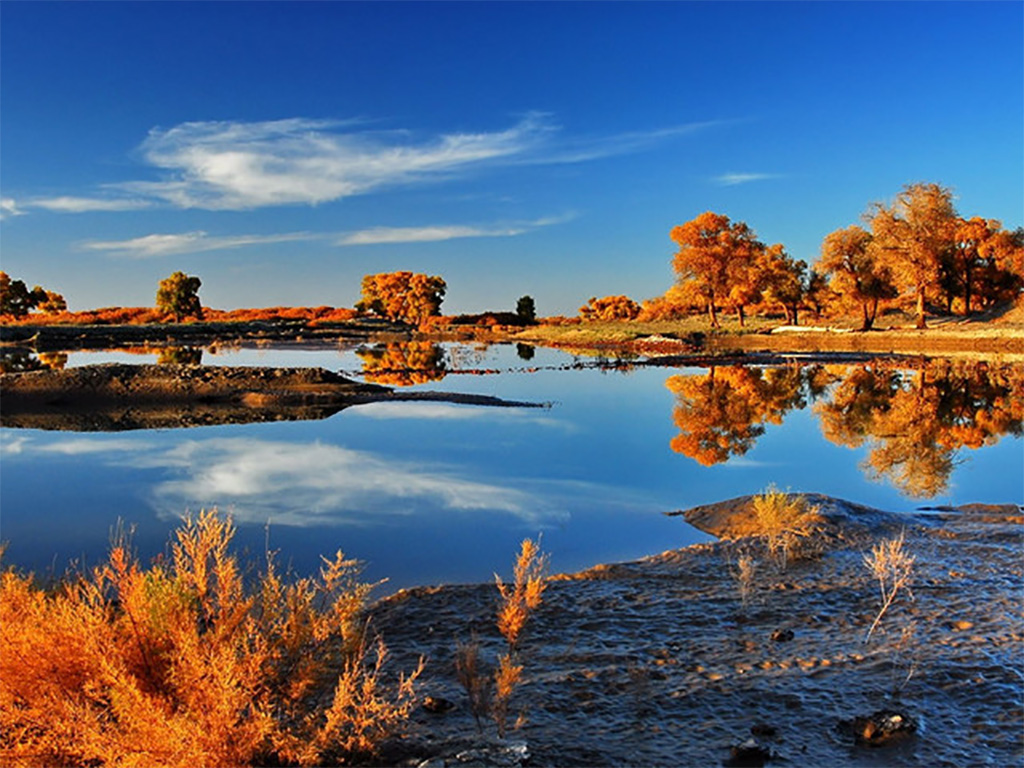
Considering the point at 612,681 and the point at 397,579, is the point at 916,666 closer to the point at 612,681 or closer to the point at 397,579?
the point at 612,681

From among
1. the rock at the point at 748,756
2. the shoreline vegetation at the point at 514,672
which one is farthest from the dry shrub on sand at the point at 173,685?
the rock at the point at 748,756

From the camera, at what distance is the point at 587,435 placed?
57.9 feet

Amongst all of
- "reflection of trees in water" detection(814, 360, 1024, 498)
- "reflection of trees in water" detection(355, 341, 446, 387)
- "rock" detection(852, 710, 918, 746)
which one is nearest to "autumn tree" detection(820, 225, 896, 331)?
"reflection of trees in water" detection(814, 360, 1024, 498)

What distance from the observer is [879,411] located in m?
20.0

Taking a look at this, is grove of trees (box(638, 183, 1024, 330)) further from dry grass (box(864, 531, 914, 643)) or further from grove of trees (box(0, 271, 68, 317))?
grove of trees (box(0, 271, 68, 317))

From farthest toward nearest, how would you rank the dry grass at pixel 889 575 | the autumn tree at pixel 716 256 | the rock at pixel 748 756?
the autumn tree at pixel 716 256, the dry grass at pixel 889 575, the rock at pixel 748 756

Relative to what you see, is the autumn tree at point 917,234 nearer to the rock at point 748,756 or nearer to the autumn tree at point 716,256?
the autumn tree at point 716,256

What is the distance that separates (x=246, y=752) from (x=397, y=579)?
4.36m

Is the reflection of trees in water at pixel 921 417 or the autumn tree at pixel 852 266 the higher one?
the autumn tree at pixel 852 266

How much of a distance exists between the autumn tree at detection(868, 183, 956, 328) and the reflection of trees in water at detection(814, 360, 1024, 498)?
2337 cm

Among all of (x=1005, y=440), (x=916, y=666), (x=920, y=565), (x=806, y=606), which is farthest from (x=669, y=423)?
(x=916, y=666)

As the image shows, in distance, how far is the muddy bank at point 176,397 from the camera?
21.3 m

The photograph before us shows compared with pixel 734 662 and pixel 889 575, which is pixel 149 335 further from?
pixel 734 662

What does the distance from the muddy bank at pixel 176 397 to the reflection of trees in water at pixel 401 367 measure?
460 centimetres
